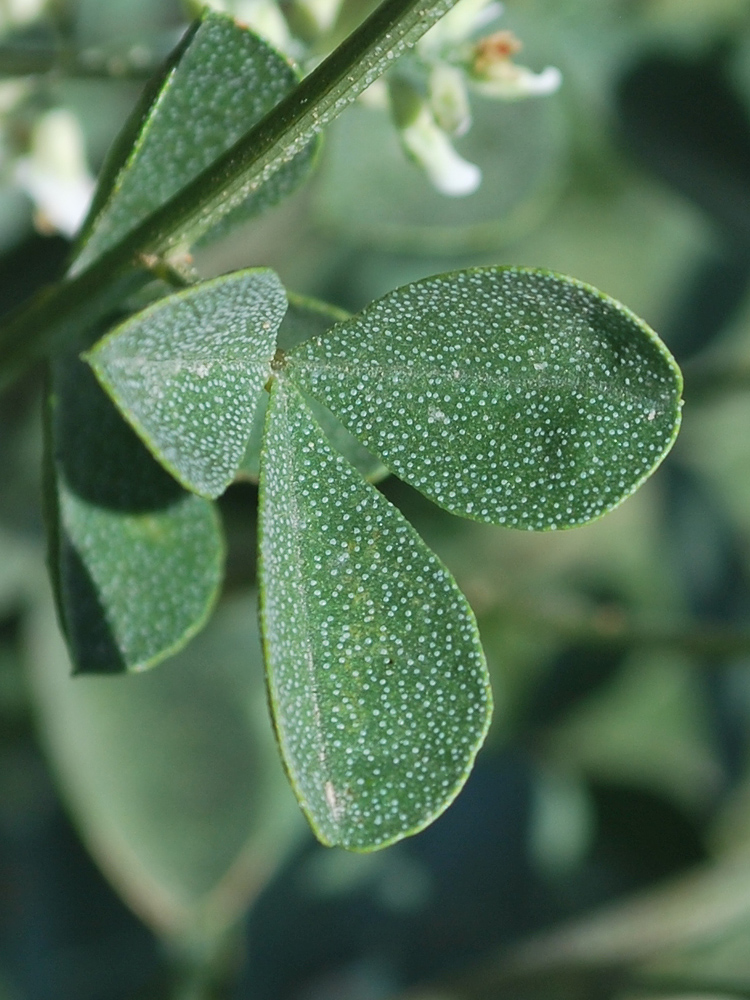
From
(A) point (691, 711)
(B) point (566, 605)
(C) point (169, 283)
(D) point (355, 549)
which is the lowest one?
(A) point (691, 711)

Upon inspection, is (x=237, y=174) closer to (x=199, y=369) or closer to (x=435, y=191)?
(x=199, y=369)

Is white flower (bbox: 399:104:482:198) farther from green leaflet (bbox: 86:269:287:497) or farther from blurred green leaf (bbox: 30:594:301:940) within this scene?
blurred green leaf (bbox: 30:594:301:940)

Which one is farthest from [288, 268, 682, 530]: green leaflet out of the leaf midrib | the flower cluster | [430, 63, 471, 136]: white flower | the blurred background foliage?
the blurred background foliage

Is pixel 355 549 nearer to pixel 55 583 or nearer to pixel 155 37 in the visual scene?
pixel 55 583

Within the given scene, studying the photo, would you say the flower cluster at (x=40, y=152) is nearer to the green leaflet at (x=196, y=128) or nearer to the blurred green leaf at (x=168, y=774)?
the green leaflet at (x=196, y=128)

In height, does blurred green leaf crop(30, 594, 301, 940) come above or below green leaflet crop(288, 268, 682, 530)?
below

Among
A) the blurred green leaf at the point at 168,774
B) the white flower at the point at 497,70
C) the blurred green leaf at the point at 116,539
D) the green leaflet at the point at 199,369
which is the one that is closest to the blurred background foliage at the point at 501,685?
the blurred green leaf at the point at 168,774

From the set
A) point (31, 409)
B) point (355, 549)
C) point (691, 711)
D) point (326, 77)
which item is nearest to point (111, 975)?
point (31, 409)
